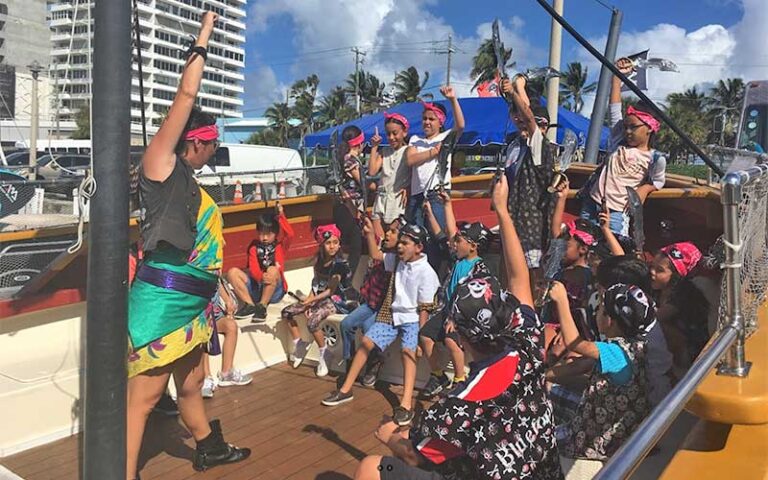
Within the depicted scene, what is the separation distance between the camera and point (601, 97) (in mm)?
7172

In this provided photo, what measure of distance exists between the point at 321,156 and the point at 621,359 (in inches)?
976

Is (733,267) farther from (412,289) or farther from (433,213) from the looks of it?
(433,213)

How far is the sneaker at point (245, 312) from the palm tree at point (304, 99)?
69445 mm

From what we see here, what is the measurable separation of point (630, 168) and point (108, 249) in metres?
3.51

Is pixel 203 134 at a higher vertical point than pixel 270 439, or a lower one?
higher

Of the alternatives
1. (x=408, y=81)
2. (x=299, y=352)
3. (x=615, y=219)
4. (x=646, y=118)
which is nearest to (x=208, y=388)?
(x=299, y=352)

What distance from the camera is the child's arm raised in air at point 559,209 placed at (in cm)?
396

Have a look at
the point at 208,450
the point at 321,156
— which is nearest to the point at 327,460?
the point at 208,450

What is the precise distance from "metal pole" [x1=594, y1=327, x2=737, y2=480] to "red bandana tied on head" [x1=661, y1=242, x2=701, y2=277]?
1.51 metres

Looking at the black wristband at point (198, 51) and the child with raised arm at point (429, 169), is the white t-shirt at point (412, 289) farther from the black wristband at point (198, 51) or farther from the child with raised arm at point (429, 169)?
the black wristband at point (198, 51)

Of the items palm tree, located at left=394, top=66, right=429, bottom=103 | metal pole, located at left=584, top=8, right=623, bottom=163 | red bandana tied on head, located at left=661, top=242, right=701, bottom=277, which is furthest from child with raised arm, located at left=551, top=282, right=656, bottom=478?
palm tree, located at left=394, top=66, right=429, bottom=103

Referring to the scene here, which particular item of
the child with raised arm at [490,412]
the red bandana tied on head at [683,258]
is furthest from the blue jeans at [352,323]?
the child with raised arm at [490,412]

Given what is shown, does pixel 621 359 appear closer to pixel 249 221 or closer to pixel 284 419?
pixel 284 419

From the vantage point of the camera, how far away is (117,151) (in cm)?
152
